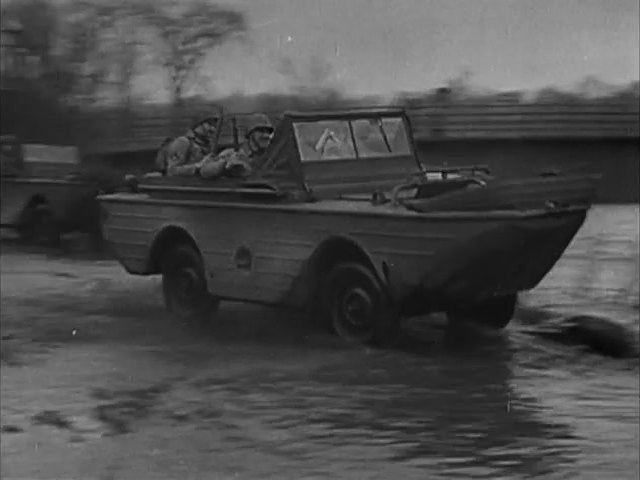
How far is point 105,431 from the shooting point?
83.8 inches

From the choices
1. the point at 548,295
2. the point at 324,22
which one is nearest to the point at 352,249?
the point at 548,295

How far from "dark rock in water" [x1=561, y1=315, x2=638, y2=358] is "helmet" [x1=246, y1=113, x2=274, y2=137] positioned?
66cm

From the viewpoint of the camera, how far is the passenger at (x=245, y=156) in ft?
7.66

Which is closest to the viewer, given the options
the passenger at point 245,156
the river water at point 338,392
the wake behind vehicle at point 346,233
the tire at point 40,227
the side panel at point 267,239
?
the river water at point 338,392

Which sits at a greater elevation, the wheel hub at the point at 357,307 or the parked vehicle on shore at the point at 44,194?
the parked vehicle on shore at the point at 44,194

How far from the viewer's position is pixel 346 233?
9.04ft

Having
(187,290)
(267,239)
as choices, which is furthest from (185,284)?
(267,239)

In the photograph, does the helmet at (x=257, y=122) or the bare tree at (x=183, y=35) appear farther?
the helmet at (x=257, y=122)

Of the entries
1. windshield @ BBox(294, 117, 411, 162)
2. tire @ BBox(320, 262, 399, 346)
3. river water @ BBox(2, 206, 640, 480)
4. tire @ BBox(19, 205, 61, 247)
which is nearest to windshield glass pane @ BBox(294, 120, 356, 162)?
windshield @ BBox(294, 117, 411, 162)

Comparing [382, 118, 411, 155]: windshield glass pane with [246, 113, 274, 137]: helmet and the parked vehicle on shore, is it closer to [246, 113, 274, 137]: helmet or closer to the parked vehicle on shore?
[246, 113, 274, 137]: helmet

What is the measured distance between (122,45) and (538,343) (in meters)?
0.94

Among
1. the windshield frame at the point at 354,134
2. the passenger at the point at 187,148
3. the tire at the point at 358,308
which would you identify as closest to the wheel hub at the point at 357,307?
the tire at the point at 358,308

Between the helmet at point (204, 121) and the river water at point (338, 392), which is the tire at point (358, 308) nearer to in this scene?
the river water at point (338, 392)

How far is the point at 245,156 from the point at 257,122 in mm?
260
